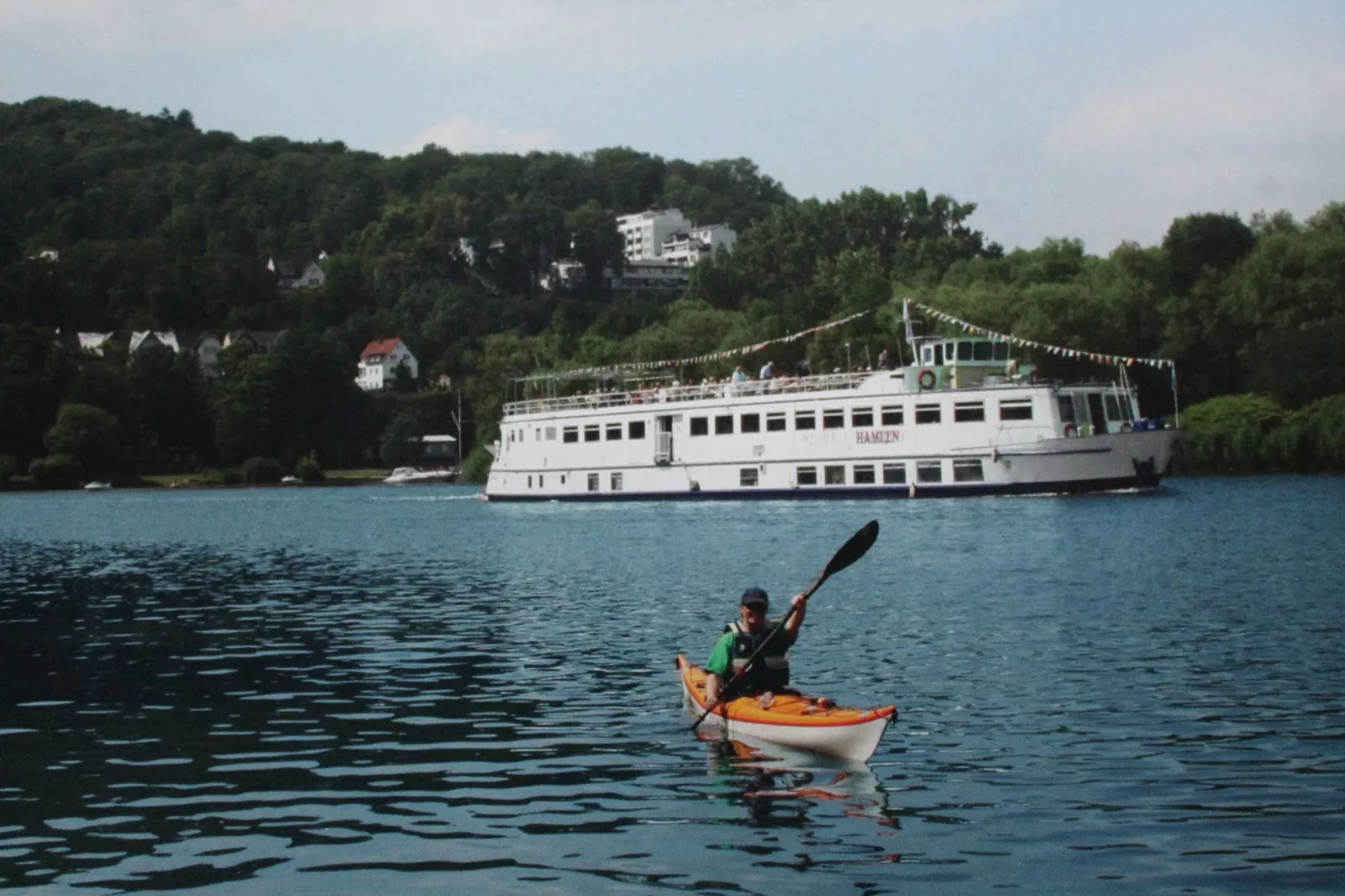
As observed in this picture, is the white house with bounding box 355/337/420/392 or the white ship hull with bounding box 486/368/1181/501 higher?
the white house with bounding box 355/337/420/392

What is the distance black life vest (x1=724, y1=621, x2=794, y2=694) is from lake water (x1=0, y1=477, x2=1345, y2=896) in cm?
97

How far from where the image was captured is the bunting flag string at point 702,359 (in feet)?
290

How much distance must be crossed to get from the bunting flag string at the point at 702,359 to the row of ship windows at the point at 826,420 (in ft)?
11.6

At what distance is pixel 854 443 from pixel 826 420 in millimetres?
2044

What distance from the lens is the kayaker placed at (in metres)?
18.7

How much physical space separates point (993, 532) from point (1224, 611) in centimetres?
2100

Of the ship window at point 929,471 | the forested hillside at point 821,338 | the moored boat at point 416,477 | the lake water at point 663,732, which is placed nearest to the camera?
the lake water at point 663,732

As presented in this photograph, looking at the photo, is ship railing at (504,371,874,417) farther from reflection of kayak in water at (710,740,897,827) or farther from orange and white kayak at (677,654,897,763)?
reflection of kayak in water at (710,740,897,827)

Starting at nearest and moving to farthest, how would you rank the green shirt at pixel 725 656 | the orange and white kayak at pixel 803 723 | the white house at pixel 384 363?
the orange and white kayak at pixel 803 723 < the green shirt at pixel 725 656 < the white house at pixel 384 363

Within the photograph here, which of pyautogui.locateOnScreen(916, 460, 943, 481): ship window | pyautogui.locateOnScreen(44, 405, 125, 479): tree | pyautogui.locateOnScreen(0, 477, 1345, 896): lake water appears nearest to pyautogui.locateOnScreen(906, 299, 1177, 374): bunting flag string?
pyautogui.locateOnScreen(916, 460, 943, 481): ship window

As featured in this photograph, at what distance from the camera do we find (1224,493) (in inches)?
2785

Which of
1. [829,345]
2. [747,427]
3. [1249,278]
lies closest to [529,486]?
[747,427]

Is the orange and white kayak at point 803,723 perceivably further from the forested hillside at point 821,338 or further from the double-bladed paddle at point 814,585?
the forested hillside at point 821,338

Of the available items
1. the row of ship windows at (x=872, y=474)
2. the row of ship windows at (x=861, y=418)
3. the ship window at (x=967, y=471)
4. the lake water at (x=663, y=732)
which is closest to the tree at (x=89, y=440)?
the row of ship windows at (x=861, y=418)
